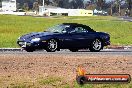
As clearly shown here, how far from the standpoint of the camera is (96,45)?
21766 millimetres

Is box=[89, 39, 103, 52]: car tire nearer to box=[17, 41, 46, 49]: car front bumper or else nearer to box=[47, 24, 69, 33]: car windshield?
box=[47, 24, 69, 33]: car windshield

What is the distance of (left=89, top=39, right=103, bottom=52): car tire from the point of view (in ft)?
70.9

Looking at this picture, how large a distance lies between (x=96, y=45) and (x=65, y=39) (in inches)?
70.0

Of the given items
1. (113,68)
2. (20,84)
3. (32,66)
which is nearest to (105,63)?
(113,68)

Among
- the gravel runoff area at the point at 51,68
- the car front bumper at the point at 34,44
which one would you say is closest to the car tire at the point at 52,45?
the car front bumper at the point at 34,44

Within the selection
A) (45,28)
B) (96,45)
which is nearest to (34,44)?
(96,45)

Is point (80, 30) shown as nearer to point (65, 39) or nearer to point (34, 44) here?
point (65, 39)

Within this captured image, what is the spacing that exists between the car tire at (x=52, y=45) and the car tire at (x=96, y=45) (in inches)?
80.0

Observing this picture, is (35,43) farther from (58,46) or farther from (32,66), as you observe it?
(32,66)

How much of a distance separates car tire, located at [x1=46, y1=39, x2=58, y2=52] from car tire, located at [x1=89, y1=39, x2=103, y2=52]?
2031mm

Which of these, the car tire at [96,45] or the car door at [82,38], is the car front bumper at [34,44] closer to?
the car door at [82,38]

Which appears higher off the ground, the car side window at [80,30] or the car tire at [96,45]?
the car side window at [80,30]

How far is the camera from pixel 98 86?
34.3 feet

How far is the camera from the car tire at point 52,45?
20.2 m
